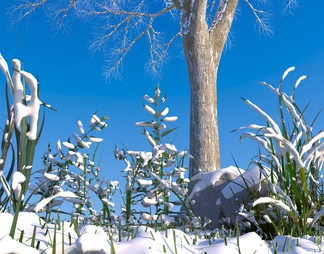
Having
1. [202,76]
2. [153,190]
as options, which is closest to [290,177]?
[153,190]

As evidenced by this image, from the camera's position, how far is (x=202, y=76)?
7.45 metres

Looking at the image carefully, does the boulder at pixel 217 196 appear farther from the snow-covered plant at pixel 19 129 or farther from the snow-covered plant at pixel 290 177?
the snow-covered plant at pixel 19 129

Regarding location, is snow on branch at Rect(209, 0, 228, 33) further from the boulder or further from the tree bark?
the boulder

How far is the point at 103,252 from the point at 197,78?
6.18m

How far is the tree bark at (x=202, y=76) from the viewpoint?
709 centimetres

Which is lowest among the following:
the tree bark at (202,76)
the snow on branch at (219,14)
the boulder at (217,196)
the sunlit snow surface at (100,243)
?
the sunlit snow surface at (100,243)

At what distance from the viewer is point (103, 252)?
143 cm

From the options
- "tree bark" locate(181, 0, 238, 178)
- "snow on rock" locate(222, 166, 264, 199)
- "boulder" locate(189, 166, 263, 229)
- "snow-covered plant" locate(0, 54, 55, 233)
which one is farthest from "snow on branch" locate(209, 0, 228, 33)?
"snow-covered plant" locate(0, 54, 55, 233)

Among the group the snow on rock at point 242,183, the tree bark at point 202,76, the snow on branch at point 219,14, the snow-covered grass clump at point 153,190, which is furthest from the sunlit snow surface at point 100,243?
the snow on branch at point 219,14

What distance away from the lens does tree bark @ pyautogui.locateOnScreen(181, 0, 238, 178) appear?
7.09 metres

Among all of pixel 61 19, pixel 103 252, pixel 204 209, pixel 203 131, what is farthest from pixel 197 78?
pixel 103 252

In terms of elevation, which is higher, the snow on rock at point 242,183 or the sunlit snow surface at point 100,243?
the snow on rock at point 242,183

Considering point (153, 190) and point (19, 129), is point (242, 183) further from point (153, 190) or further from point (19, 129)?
point (19, 129)

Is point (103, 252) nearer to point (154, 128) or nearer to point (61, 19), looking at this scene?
point (154, 128)
